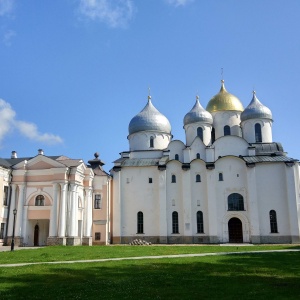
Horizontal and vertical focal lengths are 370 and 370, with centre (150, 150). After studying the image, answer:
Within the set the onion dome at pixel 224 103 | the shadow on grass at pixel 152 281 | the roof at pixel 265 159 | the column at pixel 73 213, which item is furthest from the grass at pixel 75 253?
the onion dome at pixel 224 103

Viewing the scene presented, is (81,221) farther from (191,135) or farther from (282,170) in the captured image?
(282,170)

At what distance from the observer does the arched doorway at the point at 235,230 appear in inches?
1553

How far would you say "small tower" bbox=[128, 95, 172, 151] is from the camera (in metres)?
45.6

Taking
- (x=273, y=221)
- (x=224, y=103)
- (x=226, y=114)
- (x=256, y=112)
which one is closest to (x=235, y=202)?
(x=273, y=221)

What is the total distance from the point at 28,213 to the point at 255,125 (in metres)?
27.8

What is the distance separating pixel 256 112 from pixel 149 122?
13.1 metres

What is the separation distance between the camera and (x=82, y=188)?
1542 inches

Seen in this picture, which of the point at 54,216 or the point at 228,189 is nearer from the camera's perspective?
the point at 54,216

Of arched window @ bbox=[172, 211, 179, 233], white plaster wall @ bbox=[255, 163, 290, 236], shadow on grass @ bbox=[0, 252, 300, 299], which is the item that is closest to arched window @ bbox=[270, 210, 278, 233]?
white plaster wall @ bbox=[255, 163, 290, 236]

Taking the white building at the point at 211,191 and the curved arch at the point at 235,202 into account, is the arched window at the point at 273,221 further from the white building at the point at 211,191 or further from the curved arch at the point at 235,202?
the curved arch at the point at 235,202

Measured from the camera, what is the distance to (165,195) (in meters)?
40.5

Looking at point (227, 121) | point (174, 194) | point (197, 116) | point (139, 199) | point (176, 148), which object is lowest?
point (139, 199)

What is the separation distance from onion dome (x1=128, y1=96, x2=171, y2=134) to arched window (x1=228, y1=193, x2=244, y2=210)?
12.0 m

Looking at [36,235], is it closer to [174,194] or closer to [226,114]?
[174,194]
